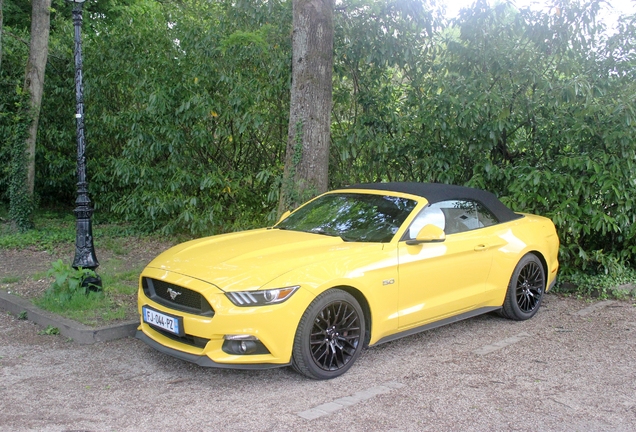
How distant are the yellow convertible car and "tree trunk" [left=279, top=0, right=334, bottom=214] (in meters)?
1.72

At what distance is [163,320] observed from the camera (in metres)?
4.68

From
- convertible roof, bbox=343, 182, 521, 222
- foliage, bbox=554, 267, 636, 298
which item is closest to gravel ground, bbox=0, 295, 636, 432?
convertible roof, bbox=343, 182, 521, 222

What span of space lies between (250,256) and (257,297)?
546 millimetres

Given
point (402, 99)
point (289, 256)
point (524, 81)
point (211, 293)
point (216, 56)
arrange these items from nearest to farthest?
point (211, 293), point (289, 256), point (524, 81), point (402, 99), point (216, 56)

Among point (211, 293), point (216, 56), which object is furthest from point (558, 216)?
point (216, 56)

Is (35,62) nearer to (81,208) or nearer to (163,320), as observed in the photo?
(81,208)

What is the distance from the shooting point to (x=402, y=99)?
896 cm

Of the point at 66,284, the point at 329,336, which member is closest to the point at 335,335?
the point at 329,336

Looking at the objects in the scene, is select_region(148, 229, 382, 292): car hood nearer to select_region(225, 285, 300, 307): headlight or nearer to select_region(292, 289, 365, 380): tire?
select_region(225, 285, 300, 307): headlight

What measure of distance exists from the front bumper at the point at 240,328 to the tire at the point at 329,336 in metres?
0.09

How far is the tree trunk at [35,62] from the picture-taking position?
468 inches

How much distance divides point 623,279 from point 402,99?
12.8 feet

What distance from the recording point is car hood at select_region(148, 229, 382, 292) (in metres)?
4.47

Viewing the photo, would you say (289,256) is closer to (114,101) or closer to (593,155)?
(593,155)
